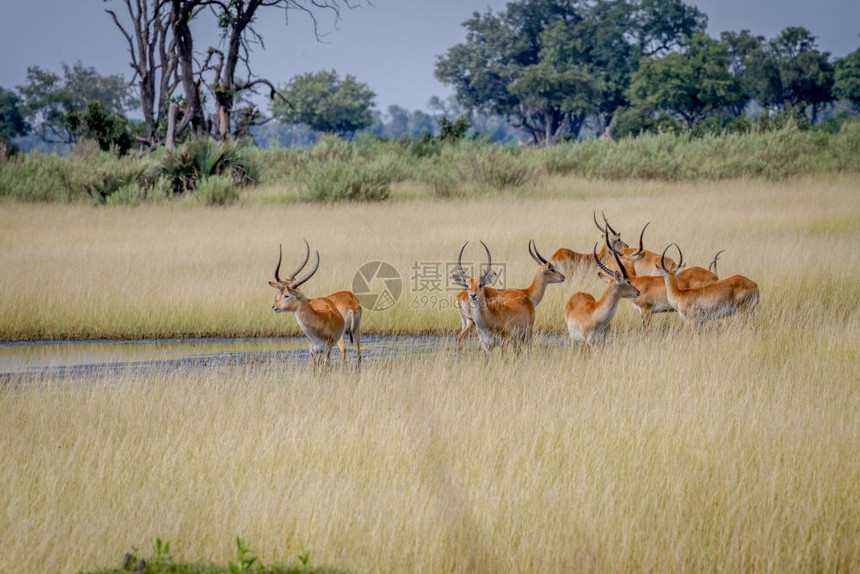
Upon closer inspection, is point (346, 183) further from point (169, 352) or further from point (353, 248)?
point (169, 352)

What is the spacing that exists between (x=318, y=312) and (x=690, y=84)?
4628 cm

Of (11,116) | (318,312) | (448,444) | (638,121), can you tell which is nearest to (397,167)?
(318,312)

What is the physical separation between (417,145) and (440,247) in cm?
1655

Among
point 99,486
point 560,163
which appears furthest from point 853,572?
point 560,163

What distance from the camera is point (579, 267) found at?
38.1 ft

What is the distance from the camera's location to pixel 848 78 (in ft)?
176

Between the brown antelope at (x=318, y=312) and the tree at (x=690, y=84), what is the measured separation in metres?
44.3

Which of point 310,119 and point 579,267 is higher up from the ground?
point 310,119

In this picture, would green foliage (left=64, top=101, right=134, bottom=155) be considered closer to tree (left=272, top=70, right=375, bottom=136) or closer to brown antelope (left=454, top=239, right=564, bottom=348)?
brown antelope (left=454, top=239, right=564, bottom=348)

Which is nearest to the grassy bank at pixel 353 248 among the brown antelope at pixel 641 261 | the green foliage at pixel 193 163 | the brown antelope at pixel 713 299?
the brown antelope at pixel 641 261

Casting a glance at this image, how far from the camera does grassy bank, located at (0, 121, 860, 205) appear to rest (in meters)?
21.1

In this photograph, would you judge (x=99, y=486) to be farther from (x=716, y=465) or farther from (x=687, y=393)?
(x=687, y=393)

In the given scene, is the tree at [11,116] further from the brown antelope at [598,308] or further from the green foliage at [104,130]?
the brown antelope at [598,308]
